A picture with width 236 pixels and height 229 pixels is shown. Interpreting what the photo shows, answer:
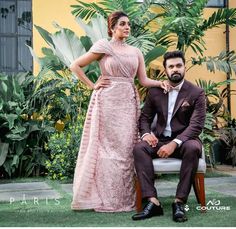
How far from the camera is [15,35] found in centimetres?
673

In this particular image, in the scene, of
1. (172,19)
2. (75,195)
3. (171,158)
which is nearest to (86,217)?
(75,195)

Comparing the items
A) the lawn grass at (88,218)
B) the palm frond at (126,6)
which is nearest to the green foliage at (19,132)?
the palm frond at (126,6)

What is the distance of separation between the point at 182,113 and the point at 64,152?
2.27 meters

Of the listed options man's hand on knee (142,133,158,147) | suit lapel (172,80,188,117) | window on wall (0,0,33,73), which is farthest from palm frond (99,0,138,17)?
man's hand on knee (142,133,158,147)

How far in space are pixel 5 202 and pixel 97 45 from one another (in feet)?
5.04

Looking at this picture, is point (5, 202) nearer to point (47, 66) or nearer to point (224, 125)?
point (47, 66)

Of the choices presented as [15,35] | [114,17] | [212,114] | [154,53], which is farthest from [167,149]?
[15,35]

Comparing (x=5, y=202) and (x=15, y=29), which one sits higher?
(x=15, y=29)

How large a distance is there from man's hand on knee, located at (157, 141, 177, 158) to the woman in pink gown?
293 millimetres

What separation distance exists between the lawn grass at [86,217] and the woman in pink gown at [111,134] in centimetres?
16

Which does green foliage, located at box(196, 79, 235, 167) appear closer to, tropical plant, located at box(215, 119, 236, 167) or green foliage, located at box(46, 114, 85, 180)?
tropical plant, located at box(215, 119, 236, 167)

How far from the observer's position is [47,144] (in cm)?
571

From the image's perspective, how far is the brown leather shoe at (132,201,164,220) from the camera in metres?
3.09

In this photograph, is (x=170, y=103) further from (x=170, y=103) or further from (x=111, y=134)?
(x=111, y=134)
